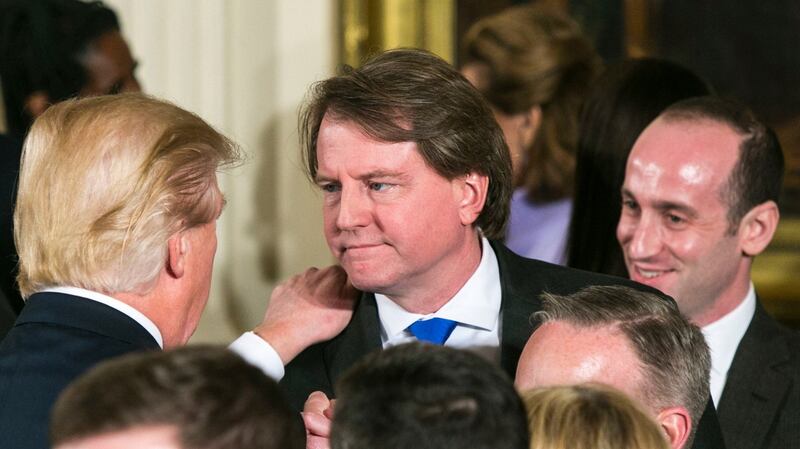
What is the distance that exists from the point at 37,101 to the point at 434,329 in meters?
1.79

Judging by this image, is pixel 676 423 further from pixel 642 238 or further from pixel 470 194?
pixel 642 238

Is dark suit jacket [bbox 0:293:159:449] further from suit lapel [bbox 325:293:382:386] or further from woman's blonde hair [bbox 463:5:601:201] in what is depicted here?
woman's blonde hair [bbox 463:5:601:201]

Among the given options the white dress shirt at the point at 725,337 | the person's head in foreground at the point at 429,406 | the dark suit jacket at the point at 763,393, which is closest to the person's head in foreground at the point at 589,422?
the person's head in foreground at the point at 429,406

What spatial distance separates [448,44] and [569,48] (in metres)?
0.63

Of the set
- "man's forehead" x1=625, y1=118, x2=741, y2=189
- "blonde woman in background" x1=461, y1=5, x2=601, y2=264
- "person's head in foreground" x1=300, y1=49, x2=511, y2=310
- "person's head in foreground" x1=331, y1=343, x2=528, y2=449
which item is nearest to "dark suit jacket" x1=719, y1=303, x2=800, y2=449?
"man's forehead" x1=625, y1=118, x2=741, y2=189

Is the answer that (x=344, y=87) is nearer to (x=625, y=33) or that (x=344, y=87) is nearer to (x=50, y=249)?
(x=50, y=249)

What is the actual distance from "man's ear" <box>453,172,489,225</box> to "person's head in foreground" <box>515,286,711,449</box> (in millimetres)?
434

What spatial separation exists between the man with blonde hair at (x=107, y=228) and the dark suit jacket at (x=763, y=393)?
150 centimetres

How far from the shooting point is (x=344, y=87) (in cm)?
295

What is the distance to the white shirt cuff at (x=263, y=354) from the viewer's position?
296 cm

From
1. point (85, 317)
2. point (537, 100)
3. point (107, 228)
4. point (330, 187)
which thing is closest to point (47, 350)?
point (85, 317)

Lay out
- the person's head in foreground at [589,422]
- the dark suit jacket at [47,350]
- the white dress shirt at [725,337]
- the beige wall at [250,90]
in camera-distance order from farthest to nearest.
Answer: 1. the beige wall at [250,90]
2. the white dress shirt at [725,337]
3. the dark suit jacket at [47,350]
4. the person's head in foreground at [589,422]

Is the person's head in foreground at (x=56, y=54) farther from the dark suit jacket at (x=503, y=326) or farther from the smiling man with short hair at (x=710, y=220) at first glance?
the smiling man with short hair at (x=710, y=220)

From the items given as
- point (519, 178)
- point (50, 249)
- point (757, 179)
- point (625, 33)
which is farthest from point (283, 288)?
point (625, 33)
